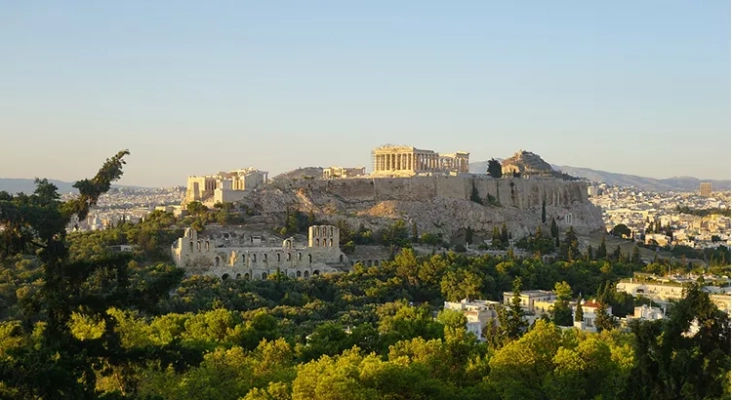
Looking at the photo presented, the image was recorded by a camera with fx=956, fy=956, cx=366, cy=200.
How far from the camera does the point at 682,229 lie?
295 feet

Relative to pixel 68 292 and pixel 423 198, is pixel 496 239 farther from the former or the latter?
pixel 68 292

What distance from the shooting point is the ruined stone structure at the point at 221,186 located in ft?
187

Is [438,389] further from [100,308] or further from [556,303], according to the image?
[556,303]

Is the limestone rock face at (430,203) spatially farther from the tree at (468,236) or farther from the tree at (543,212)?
the tree at (468,236)

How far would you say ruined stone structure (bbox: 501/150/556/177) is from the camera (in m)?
88.3

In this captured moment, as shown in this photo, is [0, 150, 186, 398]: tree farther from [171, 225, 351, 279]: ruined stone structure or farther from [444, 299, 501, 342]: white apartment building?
[171, 225, 351, 279]: ruined stone structure

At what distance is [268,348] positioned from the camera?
1872cm

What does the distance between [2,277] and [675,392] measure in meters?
28.3

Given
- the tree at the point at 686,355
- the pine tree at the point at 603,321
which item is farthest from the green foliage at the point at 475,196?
the tree at the point at 686,355

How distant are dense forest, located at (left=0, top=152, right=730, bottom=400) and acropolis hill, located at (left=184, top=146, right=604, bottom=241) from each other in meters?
24.3

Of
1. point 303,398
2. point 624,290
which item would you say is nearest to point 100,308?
point 303,398

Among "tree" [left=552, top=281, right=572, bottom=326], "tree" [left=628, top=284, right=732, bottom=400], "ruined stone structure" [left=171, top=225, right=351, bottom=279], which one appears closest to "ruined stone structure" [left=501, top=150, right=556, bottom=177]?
"ruined stone structure" [left=171, top=225, right=351, bottom=279]

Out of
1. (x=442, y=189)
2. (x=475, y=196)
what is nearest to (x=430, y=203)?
(x=442, y=189)

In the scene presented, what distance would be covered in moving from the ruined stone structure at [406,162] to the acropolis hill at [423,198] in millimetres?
35
